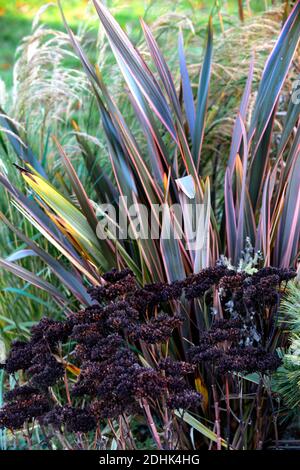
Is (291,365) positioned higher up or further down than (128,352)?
further down

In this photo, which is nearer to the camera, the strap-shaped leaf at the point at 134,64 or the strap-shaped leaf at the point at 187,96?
the strap-shaped leaf at the point at 134,64

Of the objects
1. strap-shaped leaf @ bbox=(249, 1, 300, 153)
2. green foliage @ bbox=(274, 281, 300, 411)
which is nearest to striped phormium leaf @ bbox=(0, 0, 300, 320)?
strap-shaped leaf @ bbox=(249, 1, 300, 153)

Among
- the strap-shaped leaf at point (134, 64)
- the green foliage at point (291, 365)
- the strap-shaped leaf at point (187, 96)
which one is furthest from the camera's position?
the strap-shaped leaf at point (187, 96)

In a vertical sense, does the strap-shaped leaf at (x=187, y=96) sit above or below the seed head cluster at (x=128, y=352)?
above

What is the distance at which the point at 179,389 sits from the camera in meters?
2.01

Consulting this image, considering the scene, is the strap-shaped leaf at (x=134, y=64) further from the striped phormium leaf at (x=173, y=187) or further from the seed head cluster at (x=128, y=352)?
the seed head cluster at (x=128, y=352)

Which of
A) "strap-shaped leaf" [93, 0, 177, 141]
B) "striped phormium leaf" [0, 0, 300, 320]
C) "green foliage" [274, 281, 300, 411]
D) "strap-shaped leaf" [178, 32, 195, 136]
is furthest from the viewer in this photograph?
"strap-shaped leaf" [178, 32, 195, 136]

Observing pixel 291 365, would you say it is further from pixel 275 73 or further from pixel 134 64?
pixel 134 64

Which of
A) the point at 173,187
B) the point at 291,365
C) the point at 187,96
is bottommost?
the point at 291,365

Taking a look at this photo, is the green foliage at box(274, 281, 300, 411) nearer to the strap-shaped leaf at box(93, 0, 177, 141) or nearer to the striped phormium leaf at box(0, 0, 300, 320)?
the striped phormium leaf at box(0, 0, 300, 320)

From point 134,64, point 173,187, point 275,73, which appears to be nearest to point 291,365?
point 173,187

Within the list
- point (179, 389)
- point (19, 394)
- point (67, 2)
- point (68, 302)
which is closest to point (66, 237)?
point (68, 302)

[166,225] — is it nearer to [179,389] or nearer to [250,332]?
[250,332]

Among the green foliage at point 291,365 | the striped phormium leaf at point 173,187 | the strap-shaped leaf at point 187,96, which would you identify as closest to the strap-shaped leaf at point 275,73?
the striped phormium leaf at point 173,187
